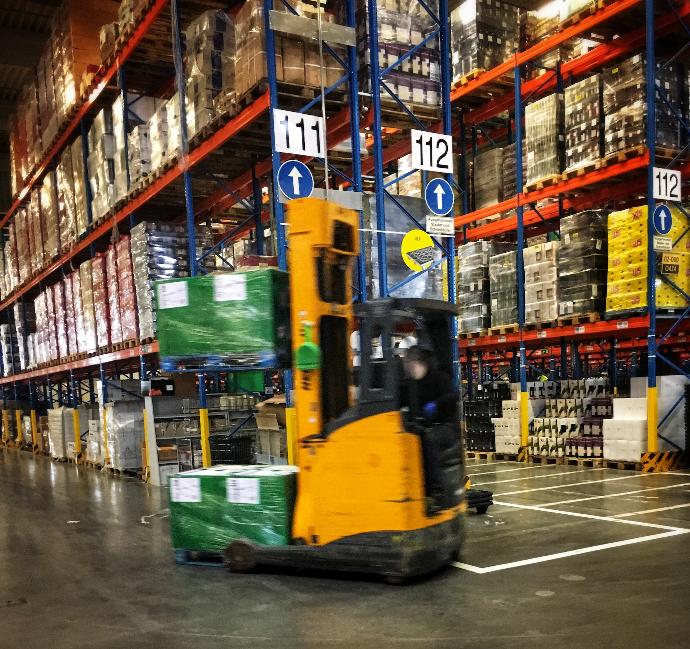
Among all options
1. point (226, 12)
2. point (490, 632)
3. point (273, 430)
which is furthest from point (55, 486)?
point (490, 632)

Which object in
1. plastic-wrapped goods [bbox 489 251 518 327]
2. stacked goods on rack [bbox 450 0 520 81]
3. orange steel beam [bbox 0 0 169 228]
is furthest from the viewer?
stacked goods on rack [bbox 450 0 520 81]

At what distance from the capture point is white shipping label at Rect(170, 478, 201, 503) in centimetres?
501

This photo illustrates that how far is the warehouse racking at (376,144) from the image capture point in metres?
7.63

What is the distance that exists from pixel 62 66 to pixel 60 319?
527 centimetres

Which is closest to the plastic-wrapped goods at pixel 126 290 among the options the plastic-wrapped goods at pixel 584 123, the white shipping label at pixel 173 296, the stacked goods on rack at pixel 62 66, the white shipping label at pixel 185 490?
the stacked goods on rack at pixel 62 66

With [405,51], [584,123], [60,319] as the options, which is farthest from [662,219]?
[60,319]

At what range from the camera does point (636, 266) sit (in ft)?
29.9

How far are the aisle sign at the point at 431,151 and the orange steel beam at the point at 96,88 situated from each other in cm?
428

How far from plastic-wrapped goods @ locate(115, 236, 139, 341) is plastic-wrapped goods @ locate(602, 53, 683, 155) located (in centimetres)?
741

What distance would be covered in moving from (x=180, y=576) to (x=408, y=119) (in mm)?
6310

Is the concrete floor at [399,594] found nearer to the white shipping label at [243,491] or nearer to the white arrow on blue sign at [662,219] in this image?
the white shipping label at [243,491]

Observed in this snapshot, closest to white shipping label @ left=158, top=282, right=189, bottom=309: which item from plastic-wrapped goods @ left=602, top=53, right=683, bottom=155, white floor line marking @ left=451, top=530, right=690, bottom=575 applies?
white floor line marking @ left=451, top=530, right=690, bottom=575

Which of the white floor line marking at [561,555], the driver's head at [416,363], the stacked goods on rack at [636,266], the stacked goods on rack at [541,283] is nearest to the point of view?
the driver's head at [416,363]

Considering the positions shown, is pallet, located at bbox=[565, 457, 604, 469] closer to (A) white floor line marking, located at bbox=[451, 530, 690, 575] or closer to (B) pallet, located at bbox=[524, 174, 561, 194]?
(B) pallet, located at bbox=[524, 174, 561, 194]
